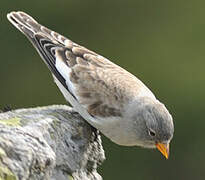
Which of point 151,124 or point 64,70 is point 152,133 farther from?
point 64,70

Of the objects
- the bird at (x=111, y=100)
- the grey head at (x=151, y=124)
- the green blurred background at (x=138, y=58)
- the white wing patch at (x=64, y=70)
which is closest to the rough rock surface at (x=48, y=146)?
the bird at (x=111, y=100)

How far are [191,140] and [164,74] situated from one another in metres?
1.57

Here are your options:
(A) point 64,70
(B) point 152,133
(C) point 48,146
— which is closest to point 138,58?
(A) point 64,70

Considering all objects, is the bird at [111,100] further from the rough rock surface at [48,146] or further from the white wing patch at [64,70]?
the rough rock surface at [48,146]

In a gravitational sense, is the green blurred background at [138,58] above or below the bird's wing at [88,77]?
below

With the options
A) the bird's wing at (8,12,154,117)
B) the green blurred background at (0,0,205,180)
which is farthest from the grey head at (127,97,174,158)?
the green blurred background at (0,0,205,180)

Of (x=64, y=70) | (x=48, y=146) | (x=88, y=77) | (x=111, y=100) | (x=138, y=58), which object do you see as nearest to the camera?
(x=48, y=146)

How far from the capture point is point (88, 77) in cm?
905

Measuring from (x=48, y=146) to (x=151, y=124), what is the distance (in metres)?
2.38

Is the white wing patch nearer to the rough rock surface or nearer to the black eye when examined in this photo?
the rough rock surface

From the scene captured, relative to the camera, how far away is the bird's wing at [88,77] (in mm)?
8914

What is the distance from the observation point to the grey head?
8891 millimetres

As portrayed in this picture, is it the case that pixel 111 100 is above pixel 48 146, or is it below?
below

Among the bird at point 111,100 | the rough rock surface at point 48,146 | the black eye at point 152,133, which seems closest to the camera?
the rough rock surface at point 48,146
